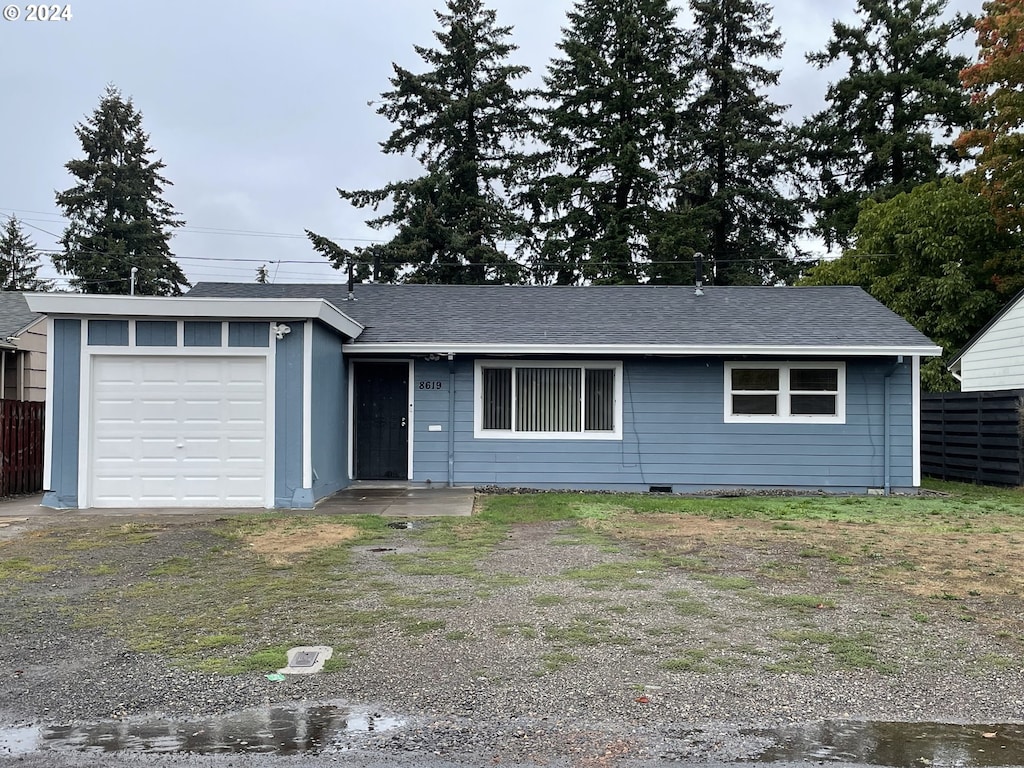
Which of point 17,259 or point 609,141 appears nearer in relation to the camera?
point 609,141

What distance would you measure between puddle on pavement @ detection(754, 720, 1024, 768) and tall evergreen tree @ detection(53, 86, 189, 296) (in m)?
37.9

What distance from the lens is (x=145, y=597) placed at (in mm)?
5895

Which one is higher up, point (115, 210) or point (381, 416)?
point (115, 210)

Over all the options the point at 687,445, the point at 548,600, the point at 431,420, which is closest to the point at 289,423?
the point at 431,420

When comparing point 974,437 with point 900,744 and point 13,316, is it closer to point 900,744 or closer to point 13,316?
point 900,744

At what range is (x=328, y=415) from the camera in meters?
11.5

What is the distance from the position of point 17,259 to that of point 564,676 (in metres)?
51.0

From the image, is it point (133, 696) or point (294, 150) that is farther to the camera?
point (294, 150)

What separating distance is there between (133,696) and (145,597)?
83.2 inches

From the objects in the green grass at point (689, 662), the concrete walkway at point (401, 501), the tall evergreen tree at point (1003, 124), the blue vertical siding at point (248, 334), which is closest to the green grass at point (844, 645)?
the green grass at point (689, 662)

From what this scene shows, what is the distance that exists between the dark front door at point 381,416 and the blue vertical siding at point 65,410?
418 centimetres

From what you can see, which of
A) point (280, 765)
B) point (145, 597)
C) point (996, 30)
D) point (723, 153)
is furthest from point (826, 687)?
point (723, 153)

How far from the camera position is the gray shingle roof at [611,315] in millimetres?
12758

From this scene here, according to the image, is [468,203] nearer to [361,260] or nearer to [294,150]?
[361,260]
